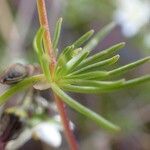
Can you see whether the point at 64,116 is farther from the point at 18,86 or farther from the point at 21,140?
the point at 21,140

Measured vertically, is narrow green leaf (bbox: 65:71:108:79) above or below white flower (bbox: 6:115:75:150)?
above

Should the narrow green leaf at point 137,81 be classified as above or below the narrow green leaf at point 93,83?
below

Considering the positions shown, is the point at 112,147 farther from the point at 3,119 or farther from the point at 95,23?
the point at 3,119

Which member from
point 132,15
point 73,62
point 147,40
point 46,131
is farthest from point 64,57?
point 132,15

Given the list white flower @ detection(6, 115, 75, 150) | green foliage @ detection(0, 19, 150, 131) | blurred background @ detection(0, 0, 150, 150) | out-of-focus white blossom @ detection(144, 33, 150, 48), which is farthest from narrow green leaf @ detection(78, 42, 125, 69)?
out-of-focus white blossom @ detection(144, 33, 150, 48)

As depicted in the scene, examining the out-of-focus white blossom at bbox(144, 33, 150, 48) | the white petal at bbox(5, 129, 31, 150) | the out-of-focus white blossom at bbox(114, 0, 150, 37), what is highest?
the out-of-focus white blossom at bbox(114, 0, 150, 37)

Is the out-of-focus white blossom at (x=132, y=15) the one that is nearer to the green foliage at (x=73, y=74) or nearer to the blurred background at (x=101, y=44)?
the blurred background at (x=101, y=44)

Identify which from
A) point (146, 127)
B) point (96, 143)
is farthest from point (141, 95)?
point (96, 143)

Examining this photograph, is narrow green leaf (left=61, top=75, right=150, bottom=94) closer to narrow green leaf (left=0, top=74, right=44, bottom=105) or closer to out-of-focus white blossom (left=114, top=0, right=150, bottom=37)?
narrow green leaf (left=0, top=74, right=44, bottom=105)

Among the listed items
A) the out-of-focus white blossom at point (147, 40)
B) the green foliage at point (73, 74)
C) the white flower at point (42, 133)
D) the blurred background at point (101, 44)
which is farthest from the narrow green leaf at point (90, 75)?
the out-of-focus white blossom at point (147, 40)
